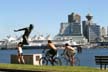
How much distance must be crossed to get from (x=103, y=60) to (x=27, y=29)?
537 cm

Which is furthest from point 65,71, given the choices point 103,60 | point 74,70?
point 103,60

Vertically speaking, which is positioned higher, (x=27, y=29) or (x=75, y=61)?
(x=27, y=29)

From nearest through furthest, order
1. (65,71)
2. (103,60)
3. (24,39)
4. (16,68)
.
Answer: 1. (65,71)
2. (16,68)
3. (103,60)
4. (24,39)

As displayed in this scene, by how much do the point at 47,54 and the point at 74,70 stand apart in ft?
20.4

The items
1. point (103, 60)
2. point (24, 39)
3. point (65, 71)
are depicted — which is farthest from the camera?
point (24, 39)

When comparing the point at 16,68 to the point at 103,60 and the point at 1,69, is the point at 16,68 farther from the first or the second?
the point at 103,60

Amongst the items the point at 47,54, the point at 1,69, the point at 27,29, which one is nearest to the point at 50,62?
the point at 47,54

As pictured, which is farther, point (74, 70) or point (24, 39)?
point (24, 39)

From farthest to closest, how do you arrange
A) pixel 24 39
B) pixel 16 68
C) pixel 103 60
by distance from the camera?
pixel 24 39 → pixel 103 60 → pixel 16 68

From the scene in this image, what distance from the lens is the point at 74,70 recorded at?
79.2ft

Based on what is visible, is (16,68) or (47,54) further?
(47,54)

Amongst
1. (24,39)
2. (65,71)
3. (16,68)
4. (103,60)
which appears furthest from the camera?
(24,39)

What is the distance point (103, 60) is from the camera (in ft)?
95.0

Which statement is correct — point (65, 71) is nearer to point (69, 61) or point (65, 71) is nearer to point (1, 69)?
point (1, 69)
